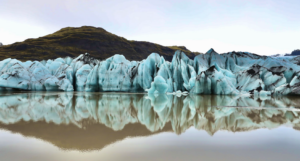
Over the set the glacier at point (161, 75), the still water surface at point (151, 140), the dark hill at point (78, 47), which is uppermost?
the dark hill at point (78, 47)

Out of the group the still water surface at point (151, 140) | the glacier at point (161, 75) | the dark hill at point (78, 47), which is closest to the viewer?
the still water surface at point (151, 140)

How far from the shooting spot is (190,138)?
Result: 3.13 meters

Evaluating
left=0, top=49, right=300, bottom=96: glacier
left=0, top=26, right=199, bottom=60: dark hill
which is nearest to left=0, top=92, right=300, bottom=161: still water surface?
left=0, top=49, right=300, bottom=96: glacier

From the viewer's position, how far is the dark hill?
50344 mm

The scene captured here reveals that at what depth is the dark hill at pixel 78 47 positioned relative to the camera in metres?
50.3

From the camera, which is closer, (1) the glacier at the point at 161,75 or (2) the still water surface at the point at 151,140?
(2) the still water surface at the point at 151,140

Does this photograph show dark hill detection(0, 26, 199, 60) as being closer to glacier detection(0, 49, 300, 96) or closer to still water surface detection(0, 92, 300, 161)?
glacier detection(0, 49, 300, 96)

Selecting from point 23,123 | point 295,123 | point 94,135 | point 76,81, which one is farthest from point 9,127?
point 76,81

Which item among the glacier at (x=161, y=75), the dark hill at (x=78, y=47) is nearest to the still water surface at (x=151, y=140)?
the glacier at (x=161, y=75)

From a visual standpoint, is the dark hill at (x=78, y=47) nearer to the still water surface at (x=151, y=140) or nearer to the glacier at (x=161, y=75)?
the glacier at (x=161, y=75)

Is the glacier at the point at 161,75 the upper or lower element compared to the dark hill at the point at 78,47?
lower

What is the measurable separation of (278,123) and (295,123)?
0.37 m

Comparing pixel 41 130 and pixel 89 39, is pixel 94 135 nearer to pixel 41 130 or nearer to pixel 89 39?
pixel 41 130

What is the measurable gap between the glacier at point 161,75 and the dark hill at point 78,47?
32.0 m
